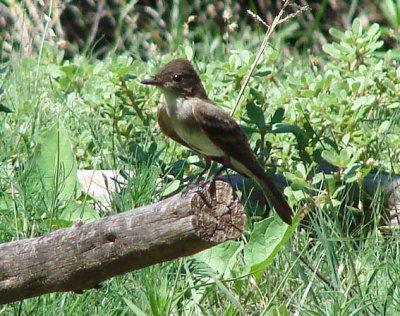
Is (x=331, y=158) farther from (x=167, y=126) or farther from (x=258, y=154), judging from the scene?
(x=167, y=126)

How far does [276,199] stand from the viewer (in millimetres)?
4391

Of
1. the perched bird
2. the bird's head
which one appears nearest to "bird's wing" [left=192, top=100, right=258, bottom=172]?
the perched bird

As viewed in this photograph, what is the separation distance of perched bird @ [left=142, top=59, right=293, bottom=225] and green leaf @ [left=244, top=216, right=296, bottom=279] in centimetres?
16

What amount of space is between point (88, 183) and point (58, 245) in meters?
2.04

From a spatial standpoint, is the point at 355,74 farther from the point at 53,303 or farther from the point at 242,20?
the point at 242,20

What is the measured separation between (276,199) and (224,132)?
37 cm

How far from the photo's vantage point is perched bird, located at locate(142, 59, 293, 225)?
177 inches

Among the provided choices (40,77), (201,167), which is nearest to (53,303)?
(201,167)

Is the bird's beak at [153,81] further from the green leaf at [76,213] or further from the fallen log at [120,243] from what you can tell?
the fallen log at [120,243]

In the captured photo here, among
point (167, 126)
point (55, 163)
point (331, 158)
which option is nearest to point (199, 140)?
point (167, 126)

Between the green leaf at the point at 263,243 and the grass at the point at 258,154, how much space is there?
2 centimetres

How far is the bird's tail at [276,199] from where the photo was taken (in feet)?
13.9

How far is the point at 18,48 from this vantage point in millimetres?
7684

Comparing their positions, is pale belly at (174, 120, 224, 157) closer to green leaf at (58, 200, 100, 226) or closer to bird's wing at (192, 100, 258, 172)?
bird's wing at (192, 100, 258, 172)
